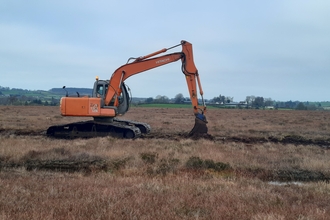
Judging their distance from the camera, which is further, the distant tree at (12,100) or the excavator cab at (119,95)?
the distant tree at (12,100)

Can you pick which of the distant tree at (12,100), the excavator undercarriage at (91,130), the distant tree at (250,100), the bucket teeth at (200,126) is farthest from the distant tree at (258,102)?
the excavator undercarriage at (91,130)

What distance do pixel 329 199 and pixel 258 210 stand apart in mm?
2204

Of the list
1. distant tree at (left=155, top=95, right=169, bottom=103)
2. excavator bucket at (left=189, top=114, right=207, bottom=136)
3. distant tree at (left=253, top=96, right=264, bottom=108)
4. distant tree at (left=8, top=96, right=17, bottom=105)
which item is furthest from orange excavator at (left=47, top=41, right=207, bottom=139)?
distant tree at (left=253, top=96, right=264, bottom=108)

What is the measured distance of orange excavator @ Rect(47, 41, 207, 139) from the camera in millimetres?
21688

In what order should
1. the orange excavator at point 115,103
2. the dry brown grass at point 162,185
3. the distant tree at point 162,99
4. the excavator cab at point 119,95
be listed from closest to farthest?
the dry brown grass at point 162,185 < the orange excavator at point 115,103 < the excavator cab at point 119,95 < the distant tree at point 162,99

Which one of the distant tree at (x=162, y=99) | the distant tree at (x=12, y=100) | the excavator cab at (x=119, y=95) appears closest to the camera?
the excavator cab at (x=119, y=95)

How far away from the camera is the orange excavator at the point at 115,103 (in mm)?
21688

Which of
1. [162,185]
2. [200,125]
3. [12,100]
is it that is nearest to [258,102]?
[12,100]

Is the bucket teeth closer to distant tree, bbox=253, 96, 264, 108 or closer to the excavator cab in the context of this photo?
the excavator cab

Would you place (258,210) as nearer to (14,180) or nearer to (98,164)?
(14,180)

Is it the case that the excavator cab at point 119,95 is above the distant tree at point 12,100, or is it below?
above

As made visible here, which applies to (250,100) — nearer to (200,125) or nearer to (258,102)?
(258,102)

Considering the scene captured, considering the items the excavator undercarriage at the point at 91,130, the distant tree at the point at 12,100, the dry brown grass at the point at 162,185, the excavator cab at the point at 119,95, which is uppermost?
the excavator cab at the point at 119,95

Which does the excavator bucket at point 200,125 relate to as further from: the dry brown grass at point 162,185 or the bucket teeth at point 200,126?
the dry brown grass at point 162,185
